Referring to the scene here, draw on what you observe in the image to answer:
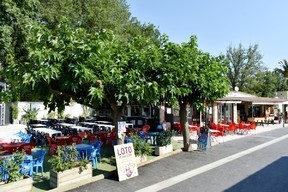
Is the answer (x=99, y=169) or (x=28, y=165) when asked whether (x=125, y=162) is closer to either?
(x=99, y=169)

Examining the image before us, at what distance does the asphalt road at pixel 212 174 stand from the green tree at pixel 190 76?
7.23 feet

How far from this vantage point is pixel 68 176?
311 inches


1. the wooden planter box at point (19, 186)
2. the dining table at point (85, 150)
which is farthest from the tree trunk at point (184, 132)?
the wooden planter box at point (19, 186)

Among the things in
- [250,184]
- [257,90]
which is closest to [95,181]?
[250,184]

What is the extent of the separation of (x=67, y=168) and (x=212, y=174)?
509 cm

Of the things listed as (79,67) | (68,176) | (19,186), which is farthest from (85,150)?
(79,67)

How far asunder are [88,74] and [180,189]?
14.4ft

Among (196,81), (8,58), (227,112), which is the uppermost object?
(8,58)

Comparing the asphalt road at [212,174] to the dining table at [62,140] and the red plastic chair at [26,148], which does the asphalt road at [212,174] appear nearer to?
the red plastic chair at [26,148]

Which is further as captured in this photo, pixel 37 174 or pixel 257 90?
pixel 257 90

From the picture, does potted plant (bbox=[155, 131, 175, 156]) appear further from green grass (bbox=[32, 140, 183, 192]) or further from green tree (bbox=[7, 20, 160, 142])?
green tree (bbox=[7, 20, 160, 142])

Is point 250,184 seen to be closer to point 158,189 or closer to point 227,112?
point 158,189

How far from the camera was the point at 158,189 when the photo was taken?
25.7 ft

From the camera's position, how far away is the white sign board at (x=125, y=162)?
28.7 feet
